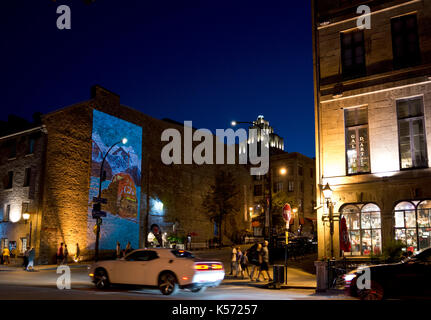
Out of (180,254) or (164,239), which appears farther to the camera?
(164,239)

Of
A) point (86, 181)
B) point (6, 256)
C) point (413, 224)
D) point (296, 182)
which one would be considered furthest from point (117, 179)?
point (296, 182)

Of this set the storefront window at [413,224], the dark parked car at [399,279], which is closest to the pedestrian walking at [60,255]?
the storefront window at [413,224]

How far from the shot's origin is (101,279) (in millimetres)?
16203

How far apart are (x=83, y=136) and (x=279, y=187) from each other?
42266mm

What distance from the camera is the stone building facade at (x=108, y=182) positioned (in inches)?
1432

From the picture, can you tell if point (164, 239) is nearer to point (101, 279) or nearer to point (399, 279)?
point (101, 279)

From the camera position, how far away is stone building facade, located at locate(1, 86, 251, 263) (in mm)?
Answer: 36375

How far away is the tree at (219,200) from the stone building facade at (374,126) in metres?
33.7

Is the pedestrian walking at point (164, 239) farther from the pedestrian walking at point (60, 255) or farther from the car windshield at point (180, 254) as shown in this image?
the car windshield at point (180, 254)

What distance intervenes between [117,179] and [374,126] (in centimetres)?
2688

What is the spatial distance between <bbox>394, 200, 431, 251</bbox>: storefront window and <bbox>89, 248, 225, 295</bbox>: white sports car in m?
9.58

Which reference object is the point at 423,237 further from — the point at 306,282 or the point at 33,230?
the point at 33,230

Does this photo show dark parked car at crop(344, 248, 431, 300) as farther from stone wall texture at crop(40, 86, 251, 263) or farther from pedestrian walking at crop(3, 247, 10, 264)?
pedestrian walking at crop(3, 247, 10, 264)

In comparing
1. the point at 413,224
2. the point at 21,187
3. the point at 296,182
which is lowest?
the point at 413,224
